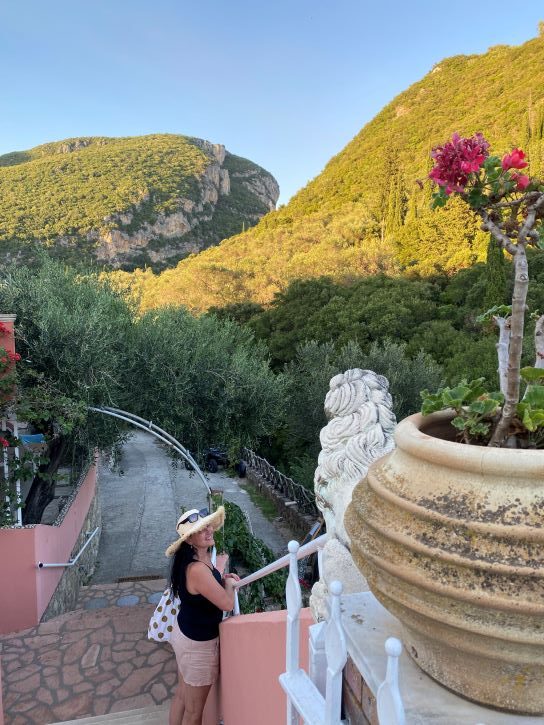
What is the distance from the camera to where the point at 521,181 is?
142 cm

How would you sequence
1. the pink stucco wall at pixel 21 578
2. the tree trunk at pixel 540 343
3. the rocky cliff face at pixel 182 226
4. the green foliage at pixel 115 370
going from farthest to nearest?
1. the rocky cliff face at pixel 182 226
2. the green foliage at pixel 115 370
3. the pink stucco wall at pixel 21 578
4. the tree trunk at pixel 540 343

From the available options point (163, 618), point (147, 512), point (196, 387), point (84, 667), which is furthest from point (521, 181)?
point (147, 512)

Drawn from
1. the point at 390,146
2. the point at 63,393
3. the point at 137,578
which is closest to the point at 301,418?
the point at 137,578

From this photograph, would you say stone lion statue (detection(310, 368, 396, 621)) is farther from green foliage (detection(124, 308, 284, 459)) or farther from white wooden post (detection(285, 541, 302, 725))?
green foliage (detection(124, 308, 284, 459))

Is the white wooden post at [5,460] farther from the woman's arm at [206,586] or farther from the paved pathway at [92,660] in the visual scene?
the woman's arm at [206,586]

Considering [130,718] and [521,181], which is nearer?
[521,181]

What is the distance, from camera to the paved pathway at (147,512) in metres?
8.66

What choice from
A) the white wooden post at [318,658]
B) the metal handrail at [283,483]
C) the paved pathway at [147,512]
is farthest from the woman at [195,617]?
the metal handrail at [283,483]

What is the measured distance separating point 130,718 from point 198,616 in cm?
164

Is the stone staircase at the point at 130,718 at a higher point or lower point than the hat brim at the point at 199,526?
lower

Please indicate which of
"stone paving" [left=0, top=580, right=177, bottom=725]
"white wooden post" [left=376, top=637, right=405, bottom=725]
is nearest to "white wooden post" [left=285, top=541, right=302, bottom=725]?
"white wooden post" [left=376, top=637, right=405, bottom=725]

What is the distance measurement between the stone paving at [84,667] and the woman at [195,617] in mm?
1396

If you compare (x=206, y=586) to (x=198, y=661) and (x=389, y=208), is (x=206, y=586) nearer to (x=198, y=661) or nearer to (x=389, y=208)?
(x=198, y=661)

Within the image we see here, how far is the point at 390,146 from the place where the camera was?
3944 cm
